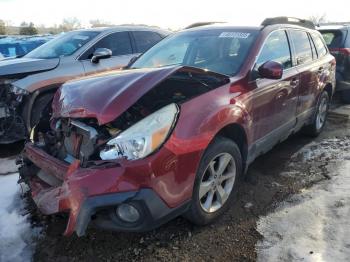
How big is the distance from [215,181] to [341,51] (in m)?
5.89

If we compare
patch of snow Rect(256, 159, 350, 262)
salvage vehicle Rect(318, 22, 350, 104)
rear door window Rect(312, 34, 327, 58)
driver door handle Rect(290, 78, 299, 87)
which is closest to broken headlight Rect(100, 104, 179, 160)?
patch of snow Rect(256, 159, 350, 262)

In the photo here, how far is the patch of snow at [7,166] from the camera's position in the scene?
4.69m

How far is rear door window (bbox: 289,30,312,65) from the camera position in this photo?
4801 mm

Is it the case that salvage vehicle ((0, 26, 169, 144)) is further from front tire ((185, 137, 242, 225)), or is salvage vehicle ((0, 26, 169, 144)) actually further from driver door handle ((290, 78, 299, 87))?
driver door handle ((290, 78, 299, 87))

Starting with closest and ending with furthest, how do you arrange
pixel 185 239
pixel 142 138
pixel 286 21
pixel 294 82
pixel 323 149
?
1. pixel 142 138
2. pixel 185 239
3. pixel 294 82
4. pixel 286 21
5. pixel 323 149

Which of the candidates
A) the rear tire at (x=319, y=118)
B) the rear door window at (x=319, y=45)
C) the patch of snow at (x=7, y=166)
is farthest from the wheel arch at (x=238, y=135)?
the patch of snow at (x=7, y=166)

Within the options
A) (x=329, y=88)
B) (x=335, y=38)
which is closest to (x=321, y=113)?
(x=329, y=88)

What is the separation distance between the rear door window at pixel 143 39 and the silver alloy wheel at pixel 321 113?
3.10 metres

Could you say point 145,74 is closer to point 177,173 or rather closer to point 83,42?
point 177,173

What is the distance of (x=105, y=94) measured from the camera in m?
3.00

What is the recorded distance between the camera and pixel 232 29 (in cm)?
419

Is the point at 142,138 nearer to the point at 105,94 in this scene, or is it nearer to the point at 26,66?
the point at 105,94

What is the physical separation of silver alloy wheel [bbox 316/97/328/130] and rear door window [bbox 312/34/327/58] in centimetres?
68

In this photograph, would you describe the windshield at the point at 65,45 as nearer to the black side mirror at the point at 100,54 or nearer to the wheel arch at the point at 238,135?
the black side mirror at the point at 100,54
